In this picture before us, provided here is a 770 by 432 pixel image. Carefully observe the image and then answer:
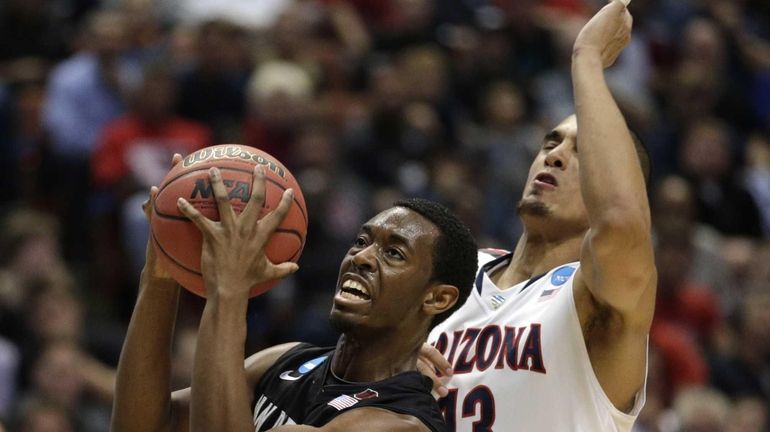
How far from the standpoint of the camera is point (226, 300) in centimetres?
422

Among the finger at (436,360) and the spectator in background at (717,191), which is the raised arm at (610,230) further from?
the spectator in background at (717,191)

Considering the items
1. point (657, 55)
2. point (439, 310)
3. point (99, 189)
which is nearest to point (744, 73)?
point (657, 55)

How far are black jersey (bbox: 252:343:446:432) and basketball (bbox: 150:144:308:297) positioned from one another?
0.43m

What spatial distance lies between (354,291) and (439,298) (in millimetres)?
309

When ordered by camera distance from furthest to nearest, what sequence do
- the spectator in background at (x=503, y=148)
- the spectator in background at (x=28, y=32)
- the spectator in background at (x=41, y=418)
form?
the spectator in background at (x=28, y=32), the spectator in background at (x=503, y=148), the spectator in background at (x=41, y=418)

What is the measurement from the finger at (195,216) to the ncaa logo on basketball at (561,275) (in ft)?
4.63

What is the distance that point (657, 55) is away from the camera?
42.7 ft

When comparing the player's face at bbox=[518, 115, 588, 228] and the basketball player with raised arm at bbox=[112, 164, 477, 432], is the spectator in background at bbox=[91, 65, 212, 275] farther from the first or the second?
the basketball player with raised arm at bbox=[112, 164, 477, 432]

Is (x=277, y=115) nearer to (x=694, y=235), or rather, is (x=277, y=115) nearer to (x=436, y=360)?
(x=694, y=235)

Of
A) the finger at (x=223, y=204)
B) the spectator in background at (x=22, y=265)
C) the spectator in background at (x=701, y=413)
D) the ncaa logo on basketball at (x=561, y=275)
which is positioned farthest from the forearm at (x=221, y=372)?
the spectator in background at (x=701, y=413)

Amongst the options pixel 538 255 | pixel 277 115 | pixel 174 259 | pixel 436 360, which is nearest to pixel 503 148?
pixel 277 115

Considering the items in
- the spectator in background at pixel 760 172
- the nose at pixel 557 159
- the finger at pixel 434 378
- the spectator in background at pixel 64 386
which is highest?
the nose at pixel 557 159

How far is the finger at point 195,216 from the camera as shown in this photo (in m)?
4.25

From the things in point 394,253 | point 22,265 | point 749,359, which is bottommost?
point 749,359
